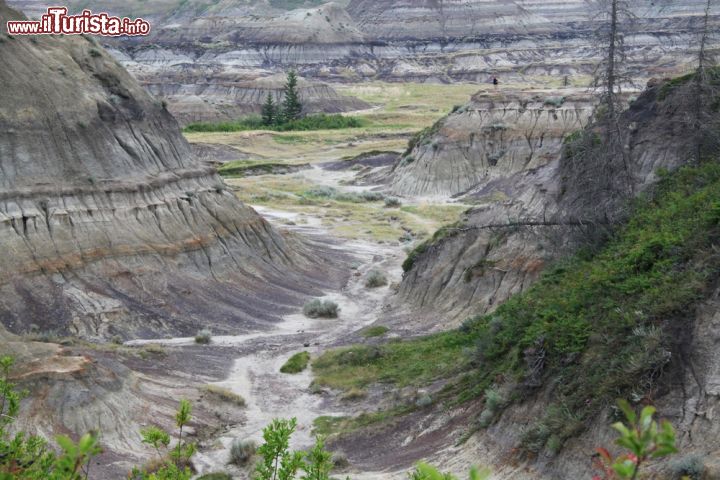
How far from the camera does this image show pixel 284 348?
3084 centimetres

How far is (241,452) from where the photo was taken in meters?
19.7

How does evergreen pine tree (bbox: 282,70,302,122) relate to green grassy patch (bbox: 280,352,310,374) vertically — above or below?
above

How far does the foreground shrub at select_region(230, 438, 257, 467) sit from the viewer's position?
1966cm

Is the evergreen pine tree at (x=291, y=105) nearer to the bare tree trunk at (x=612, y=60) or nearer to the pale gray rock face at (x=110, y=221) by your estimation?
the pale gray rock face at (x=110, y=221)

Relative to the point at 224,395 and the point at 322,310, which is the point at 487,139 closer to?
the point at 322,310

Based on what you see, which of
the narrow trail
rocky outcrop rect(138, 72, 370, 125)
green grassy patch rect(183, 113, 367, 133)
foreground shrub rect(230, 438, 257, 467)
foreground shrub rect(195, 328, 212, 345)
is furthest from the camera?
rocky outcrop rect(138, 72, 370, 125)

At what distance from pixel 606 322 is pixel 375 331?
15.7 meters

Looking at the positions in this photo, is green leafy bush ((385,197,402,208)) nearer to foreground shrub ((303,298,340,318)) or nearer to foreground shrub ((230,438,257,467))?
foreground shrub ((303,298,340,318))

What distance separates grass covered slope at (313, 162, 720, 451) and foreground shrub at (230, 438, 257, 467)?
A: 4883 mm

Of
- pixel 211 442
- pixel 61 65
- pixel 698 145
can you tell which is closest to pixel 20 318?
pixel 211 442

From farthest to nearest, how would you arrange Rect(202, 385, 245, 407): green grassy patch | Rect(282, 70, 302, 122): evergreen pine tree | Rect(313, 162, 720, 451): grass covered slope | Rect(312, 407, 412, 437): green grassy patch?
Rect(282, 70, 302, 122): evergreen pine tree < Rect(202, 385, 245, 407): green grassy patch < Rect(312, 407, 412, 437): green grassy patch < Rect(313, 162, 720, 451): grass covered slope

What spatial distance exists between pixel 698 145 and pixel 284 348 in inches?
614

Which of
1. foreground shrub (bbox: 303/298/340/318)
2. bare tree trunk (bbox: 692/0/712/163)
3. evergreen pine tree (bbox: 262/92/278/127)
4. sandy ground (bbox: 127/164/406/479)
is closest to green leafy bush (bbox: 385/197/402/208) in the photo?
sandy ground (bbox: 127/164/406/479)

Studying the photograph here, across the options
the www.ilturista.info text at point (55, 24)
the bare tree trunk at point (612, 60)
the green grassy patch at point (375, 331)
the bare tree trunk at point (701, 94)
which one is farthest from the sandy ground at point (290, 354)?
the www.ilturista.info text at point (55, 24)
